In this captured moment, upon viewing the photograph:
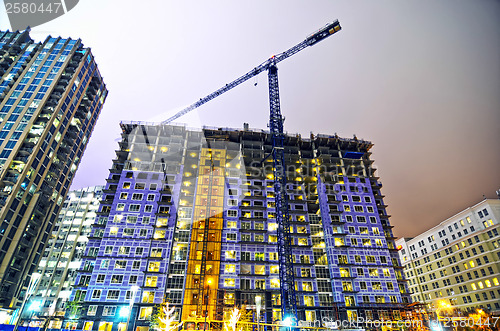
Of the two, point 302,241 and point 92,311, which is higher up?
point 302,241

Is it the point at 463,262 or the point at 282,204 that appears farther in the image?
the point at 463,262

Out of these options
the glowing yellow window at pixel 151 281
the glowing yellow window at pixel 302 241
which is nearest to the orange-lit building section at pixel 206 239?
the glowing yellow window at pixel 151 281

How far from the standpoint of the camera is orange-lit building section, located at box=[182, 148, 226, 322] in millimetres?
68438

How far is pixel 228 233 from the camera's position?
78750 millimetres

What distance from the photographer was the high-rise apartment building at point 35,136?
83562mm

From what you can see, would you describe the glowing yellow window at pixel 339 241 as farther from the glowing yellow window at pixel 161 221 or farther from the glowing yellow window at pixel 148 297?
the glowing yellow window at pixel 148 297

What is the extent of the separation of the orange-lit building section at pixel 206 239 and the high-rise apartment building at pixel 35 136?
169ft

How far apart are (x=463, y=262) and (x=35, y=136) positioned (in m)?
144

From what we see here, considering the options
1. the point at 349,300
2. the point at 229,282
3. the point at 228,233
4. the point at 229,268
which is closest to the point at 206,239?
the point at 228,233

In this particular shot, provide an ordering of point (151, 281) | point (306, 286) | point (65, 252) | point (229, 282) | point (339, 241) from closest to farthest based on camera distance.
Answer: point (151, 281) < point (229, 282) < point (306, 286) < point (339, 241) < point (65, 252)

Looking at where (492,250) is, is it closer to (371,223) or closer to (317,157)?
(371,223)

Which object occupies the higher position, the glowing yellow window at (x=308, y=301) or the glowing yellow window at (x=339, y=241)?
the glowing yellow window at (x=339, y=241)

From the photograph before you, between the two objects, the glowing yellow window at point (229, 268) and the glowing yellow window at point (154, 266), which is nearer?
the glowing yellow window at point (154, 266)

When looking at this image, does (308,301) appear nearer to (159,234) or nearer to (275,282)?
(275,282)
